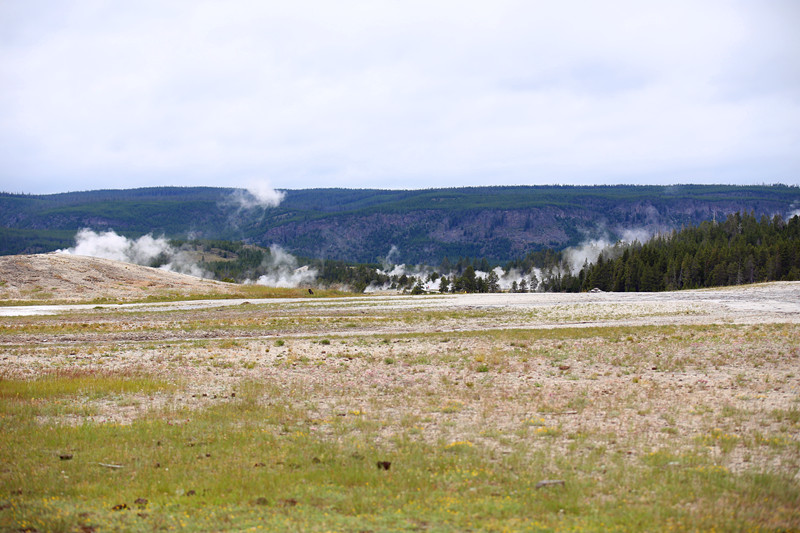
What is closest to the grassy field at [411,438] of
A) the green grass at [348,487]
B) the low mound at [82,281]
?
the green grass at [348,487]

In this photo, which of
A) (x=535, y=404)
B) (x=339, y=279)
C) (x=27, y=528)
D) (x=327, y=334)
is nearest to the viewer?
(x=27, y=528)

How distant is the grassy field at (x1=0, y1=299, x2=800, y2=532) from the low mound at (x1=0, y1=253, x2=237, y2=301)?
192 feet

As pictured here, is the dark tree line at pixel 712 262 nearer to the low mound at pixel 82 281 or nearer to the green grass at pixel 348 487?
the low mound at pixel 82 281

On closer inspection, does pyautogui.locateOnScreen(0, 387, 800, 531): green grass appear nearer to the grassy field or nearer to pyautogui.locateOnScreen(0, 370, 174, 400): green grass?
the grassy field

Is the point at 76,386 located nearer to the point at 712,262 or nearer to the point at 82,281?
the point at 82,281

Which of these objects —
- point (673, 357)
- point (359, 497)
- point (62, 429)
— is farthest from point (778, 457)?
point (62, 429)

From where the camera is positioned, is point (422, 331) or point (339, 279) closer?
point (422, 331)

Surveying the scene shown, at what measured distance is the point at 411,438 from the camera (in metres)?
13.0

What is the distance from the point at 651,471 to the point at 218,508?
757cm

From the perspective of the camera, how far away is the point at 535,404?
16125mm

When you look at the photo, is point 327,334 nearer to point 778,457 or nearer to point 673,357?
point 673,357

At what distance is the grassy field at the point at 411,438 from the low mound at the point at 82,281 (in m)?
58.5

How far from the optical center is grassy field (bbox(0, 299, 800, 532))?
28.7 ft

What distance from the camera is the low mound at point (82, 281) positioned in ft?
253
